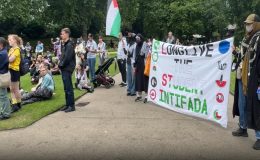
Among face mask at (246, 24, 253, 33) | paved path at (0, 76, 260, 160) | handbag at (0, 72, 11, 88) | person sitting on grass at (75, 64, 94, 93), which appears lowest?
paved path at (0, 76, 260, 160)

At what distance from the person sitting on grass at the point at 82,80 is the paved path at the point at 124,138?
3975mm

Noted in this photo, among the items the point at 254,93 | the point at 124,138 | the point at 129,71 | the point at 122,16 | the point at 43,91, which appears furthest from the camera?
the point at 122,16

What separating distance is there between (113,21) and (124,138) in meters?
6.54

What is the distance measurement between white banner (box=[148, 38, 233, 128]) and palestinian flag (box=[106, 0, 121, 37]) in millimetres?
2972

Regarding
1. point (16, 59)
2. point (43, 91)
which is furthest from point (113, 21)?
point (16, 59)

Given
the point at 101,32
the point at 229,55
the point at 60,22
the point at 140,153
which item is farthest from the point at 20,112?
the point at 101,32

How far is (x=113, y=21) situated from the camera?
13297 millimetres

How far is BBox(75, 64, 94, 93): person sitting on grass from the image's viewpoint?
14.1 metres

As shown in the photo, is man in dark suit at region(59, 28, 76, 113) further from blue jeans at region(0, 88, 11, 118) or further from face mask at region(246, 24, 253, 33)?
face mask at region(246, 24, 253, 33)

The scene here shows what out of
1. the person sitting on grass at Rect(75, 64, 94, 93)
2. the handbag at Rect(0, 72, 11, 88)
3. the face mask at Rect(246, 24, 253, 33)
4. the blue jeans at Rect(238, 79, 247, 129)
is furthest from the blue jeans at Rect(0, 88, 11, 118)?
the face mask at Rect(246, 24, 253, 33)

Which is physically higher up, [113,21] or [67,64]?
[113,21]

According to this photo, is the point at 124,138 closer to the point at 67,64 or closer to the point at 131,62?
the point at 67,64

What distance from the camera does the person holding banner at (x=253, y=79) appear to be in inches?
269

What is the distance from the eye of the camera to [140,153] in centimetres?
649
